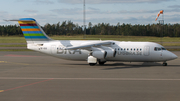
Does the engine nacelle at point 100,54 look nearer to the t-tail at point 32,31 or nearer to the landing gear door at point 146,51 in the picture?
the landing gear door at point 146,51

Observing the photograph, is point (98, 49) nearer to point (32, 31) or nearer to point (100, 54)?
point (100, 54)

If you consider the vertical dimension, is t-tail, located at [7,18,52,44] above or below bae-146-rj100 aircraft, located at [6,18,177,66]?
above

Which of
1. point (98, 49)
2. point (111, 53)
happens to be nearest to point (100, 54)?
point (98, 49)

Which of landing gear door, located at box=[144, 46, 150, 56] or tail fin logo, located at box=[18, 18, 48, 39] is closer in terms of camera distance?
landing gear door, located at box=[144, 46, 150, 56]

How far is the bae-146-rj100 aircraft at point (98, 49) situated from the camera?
24328 mm

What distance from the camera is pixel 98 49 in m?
25.2

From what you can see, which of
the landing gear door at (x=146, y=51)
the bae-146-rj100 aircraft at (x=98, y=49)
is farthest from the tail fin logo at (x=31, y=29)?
the landing gear door at (x=146, y=51)

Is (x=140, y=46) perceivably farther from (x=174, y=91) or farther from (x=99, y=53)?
(x=174, y=91)

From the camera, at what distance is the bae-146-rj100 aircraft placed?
24328 mm

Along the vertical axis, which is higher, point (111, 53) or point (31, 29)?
point (31, 29)

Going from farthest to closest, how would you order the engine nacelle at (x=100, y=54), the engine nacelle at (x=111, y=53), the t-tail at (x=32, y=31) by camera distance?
the t-tail at (x=32, y=31) → the engine nacelle at (x=111, y=53) → the engine nacelle at (x=100, y=54)

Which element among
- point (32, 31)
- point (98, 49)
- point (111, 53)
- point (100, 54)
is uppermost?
point (32, 31)

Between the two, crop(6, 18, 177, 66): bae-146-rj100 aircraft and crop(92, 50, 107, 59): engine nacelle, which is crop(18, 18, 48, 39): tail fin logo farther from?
crop(92, 50, 107, 59): engine nacelle

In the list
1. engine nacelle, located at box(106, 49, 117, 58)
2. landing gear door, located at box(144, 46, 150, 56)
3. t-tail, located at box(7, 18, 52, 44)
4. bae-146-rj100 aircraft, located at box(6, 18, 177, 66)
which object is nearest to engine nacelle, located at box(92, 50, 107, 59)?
bae-146-rj100 aircraft, located at box(6, 18, 177, 66)
